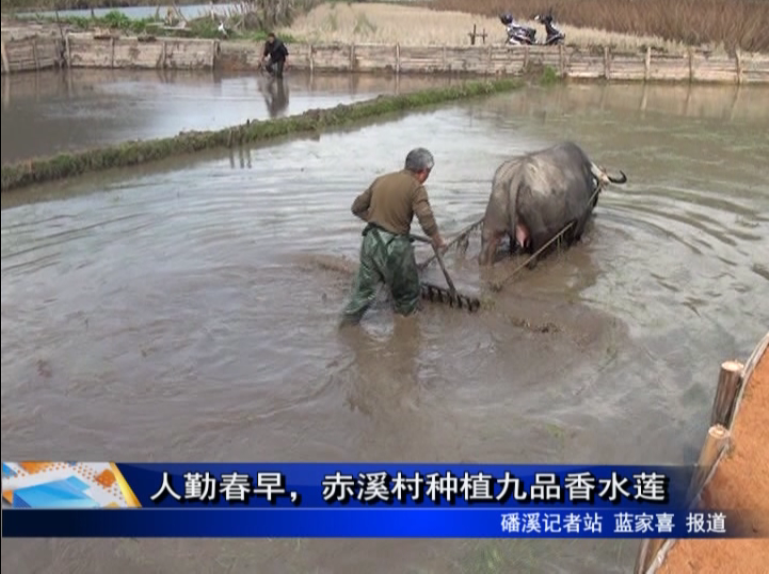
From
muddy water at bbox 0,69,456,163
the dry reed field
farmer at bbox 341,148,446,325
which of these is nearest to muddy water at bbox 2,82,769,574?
farmer at bbox 341,148,446,325

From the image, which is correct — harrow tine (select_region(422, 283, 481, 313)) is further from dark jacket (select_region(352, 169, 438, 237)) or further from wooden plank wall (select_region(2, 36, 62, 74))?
wooden plank wall (select_region(2, 36, 62, 74))

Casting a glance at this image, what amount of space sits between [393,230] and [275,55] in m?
14.3

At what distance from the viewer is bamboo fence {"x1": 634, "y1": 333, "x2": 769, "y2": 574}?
2906mm

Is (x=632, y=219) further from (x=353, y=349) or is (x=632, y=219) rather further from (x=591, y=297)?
(x=353, y=349)

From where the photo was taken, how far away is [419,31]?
81.7 feet

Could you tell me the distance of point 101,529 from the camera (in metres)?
1.58

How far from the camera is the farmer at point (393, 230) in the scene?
5.11 meters

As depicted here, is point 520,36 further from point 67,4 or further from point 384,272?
point 67,4

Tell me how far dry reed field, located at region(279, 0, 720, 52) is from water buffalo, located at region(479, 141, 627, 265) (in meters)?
15.2

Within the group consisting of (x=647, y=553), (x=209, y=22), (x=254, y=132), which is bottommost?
(x=647, y=553)

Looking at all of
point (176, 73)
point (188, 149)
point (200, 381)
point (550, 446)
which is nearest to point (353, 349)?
point (200, 381)

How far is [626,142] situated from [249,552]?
425 inches

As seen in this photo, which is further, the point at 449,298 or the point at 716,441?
the point at 449,298

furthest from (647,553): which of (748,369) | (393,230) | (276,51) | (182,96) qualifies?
(276,51)
